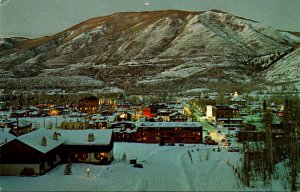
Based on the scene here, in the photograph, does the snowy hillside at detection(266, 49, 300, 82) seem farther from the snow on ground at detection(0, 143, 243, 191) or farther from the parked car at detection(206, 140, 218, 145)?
the snow on ground at detection(0, 143, 243, 191)

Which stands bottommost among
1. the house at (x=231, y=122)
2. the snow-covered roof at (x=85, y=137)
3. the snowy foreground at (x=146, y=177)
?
the snowy foreground at (x=146, y=177)

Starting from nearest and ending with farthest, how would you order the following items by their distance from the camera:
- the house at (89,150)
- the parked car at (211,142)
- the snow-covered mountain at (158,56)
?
the house at (89,150), the parked car at (211,142), the snow-covered mountain at (158,56)

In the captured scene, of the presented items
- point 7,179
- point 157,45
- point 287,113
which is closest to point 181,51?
point 157,45

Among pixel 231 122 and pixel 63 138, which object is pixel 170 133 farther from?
pixel 231 122

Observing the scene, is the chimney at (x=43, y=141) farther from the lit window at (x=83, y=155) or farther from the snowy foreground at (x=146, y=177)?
the lit window at (x=83, y=155)

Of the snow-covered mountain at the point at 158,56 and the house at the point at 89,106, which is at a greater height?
the snow-covered mountain at the point at 158,56

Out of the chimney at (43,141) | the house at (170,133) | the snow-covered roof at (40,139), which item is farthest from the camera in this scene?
the house at (170,133)

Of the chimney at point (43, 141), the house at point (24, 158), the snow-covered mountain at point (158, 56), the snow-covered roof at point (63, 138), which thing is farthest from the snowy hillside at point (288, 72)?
the house at point (24, 158)

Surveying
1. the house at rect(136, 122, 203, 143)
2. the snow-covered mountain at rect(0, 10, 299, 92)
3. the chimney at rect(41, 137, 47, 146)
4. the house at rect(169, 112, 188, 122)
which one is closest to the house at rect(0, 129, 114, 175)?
the chimney at rect(41, 137, 47, 146)
